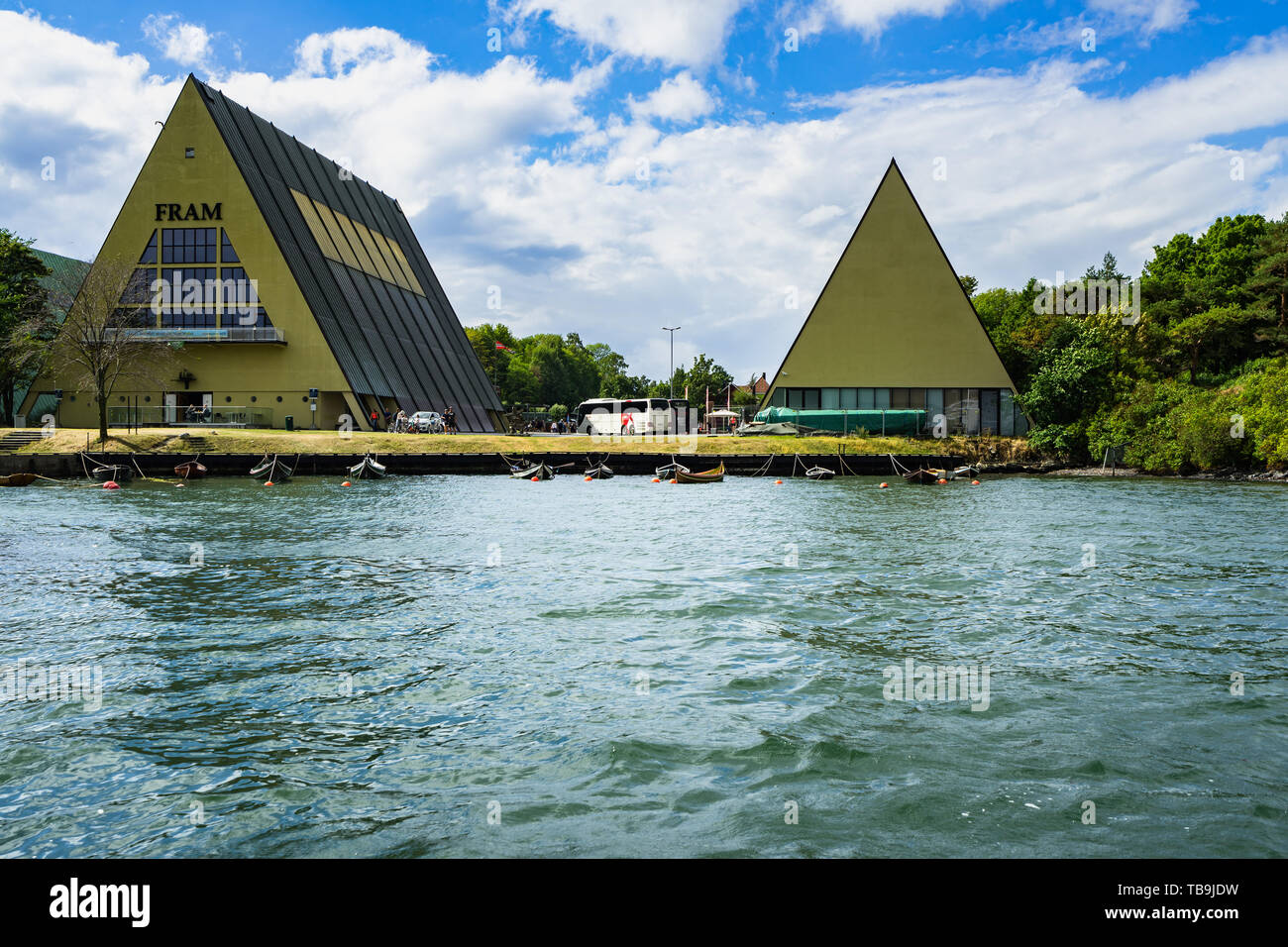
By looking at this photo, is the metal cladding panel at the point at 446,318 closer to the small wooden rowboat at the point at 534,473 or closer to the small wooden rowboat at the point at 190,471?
the small wooden rowboat at the point at 534,473

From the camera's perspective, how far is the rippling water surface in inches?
299

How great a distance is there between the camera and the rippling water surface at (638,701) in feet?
24.9

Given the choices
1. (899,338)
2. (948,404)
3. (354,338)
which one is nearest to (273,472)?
(354,338)

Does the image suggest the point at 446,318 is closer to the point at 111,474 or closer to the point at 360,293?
the point at 360,293

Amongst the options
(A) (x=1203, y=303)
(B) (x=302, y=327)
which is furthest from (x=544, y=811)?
(A) (x=1203, y=303)

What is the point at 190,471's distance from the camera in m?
53.0

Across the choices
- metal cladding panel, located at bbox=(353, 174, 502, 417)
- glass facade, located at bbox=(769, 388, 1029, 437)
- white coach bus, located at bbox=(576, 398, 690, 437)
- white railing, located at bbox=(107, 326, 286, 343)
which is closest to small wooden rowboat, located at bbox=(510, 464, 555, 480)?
white coach bus, located at bbox=(576, 398, 690, 437)

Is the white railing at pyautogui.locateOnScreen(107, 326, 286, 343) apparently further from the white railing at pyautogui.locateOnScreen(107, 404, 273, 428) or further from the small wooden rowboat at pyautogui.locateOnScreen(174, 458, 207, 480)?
the small wooden rowboat at pyautogui.locateOnScreen(174, 458, 207, 480)

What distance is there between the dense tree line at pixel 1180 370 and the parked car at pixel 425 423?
47.7 metres

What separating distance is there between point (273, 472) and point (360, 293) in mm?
36370

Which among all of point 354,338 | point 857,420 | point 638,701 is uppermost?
point 354,338

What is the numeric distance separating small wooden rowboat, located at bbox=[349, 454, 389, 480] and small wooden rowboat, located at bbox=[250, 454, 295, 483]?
12.2ft
